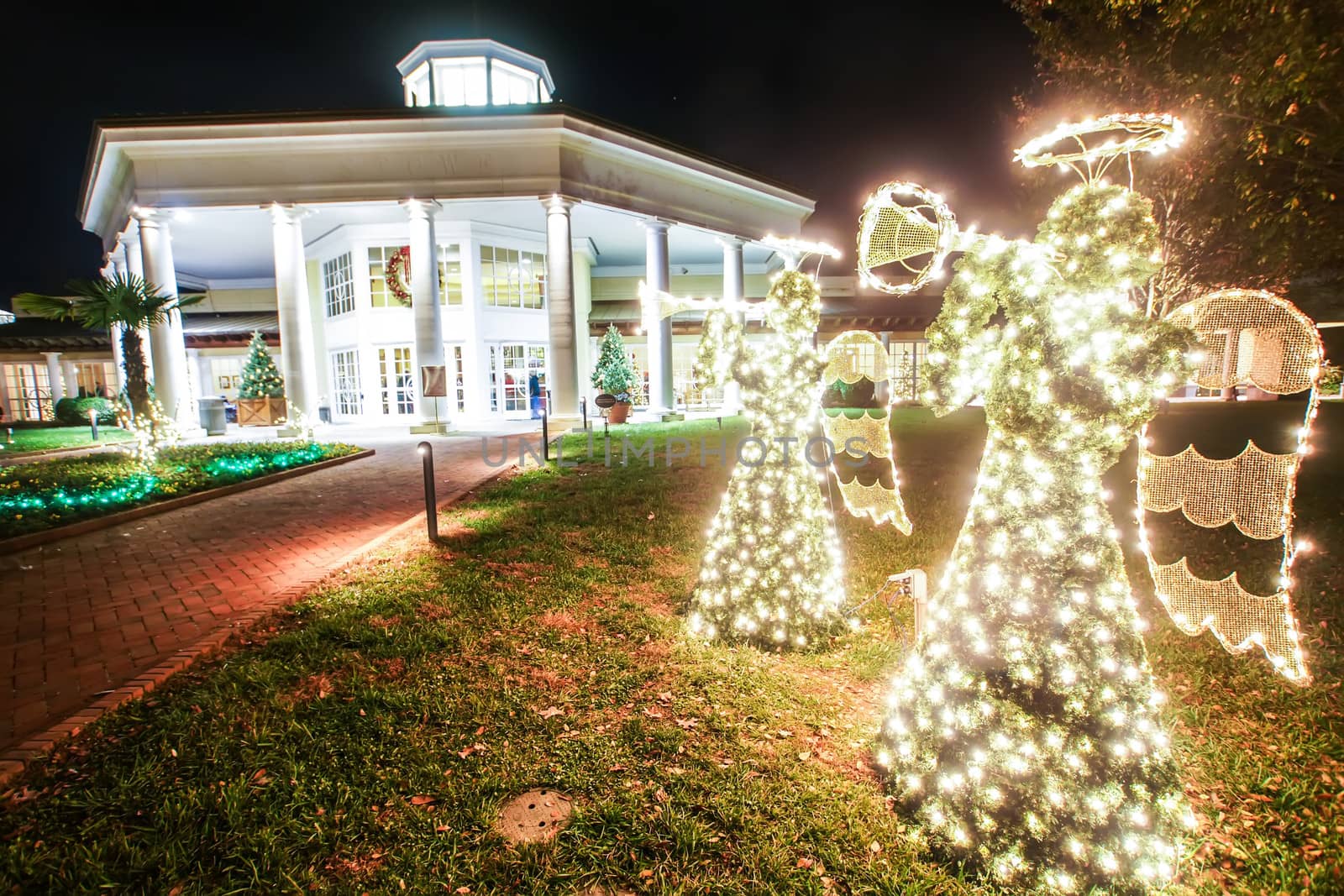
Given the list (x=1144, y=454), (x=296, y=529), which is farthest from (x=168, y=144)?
(x=1144, y=454)

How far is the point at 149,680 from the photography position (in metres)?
3.24

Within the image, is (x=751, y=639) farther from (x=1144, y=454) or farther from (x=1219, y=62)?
(x=1219, y=62)

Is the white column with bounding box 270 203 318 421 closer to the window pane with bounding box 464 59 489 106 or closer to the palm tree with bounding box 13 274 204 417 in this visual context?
the palm tree with bounding box 13 274 204 417

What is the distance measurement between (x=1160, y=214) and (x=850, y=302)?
1544cm

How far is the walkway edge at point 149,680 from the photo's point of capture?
2.62 m

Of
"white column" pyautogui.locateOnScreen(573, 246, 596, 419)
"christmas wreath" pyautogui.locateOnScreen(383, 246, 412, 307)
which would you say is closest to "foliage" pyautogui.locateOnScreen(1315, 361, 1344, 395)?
"white column" pyautogui.locateOnScreen(573, 246, 596, 419)

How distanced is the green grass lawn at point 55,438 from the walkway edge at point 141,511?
28.0ft

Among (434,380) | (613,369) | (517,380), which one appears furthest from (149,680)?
(517,380)

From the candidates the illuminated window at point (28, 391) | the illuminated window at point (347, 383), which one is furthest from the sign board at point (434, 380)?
the illuminated window at point (28, 391)

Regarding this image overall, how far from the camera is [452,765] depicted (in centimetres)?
271

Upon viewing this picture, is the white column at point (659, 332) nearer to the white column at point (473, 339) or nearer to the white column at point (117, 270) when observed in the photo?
the white column at point (473, 339)

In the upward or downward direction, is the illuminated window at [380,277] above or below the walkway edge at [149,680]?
above

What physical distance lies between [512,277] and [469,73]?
6594 mm

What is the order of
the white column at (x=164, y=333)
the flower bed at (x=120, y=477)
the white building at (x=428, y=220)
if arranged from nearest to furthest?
the flower bed at (x=120, y=477), the white building at (x=428, y=220), the white column at (x=164, y=333)
